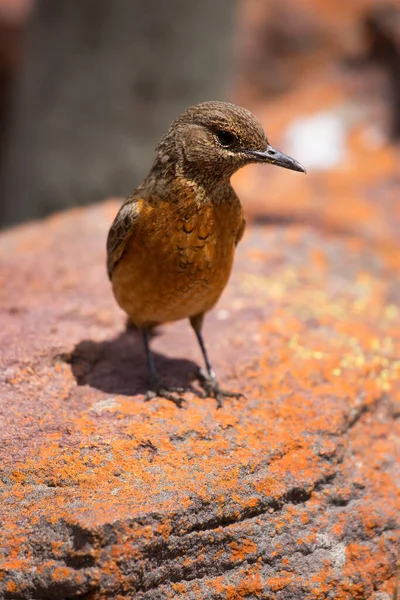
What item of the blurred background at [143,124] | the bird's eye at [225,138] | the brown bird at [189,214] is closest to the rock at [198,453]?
the brown bird at [189,214]

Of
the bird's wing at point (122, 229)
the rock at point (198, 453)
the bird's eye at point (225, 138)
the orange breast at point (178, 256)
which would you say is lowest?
the rock at point (198, 453)

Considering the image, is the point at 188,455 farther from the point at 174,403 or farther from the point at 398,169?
the point at 398,169

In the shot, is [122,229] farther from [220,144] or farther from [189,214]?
[220,144]

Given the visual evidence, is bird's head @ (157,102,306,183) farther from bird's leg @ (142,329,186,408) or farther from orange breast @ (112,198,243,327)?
bird's leg @ (142,329,186,408)

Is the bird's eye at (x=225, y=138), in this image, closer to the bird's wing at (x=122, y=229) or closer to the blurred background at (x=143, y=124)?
the bird's wing at (x=122, y=229)

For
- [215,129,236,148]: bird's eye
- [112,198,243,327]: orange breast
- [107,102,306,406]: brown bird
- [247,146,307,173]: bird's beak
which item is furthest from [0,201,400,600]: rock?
[215,129,236,148]: bird's eye

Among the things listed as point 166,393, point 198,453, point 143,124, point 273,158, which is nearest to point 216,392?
point 166,393
